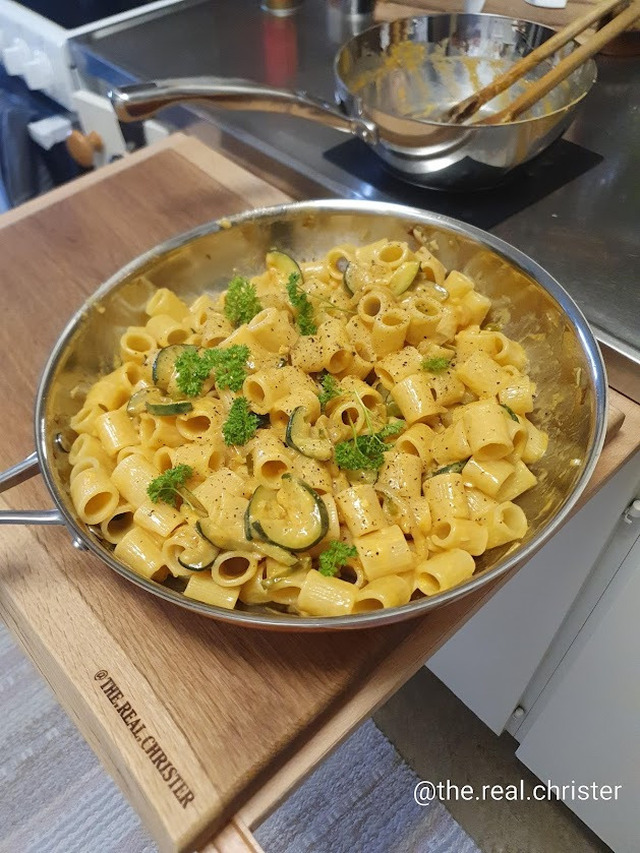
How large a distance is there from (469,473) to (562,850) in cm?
124

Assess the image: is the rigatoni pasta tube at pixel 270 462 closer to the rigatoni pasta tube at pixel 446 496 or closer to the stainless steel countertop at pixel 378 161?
the rigatoni pasta tube at pixel 446 496

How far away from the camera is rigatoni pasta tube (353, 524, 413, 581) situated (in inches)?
34.4

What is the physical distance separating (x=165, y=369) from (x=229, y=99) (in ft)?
1.90

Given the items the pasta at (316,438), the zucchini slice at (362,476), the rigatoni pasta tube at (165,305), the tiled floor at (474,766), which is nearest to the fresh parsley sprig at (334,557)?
the pasta at (316,438)

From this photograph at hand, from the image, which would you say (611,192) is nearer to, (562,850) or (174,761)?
(174,761)

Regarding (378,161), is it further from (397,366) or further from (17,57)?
(17,57)

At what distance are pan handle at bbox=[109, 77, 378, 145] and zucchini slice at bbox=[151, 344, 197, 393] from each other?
1.69ft

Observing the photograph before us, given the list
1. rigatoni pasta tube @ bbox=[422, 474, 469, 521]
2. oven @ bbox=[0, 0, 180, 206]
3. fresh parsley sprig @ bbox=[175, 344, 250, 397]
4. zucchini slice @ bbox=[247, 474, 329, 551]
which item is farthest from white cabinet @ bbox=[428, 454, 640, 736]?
oven @ bbox=[0, 0, 180, 206]

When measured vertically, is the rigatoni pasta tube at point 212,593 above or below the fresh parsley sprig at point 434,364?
below

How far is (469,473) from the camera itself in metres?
0.97

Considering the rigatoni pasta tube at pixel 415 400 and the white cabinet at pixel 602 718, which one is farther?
the white cabinet at pixel 602 718

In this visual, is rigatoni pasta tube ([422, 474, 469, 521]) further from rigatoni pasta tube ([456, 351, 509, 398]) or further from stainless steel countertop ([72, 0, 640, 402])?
stainless steel countertop ([72, 0, 640, 402])

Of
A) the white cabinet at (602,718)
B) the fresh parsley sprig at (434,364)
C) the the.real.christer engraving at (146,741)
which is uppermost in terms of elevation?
the fresh parsley sprig at (434,364)

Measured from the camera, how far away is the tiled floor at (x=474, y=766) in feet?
5.41
